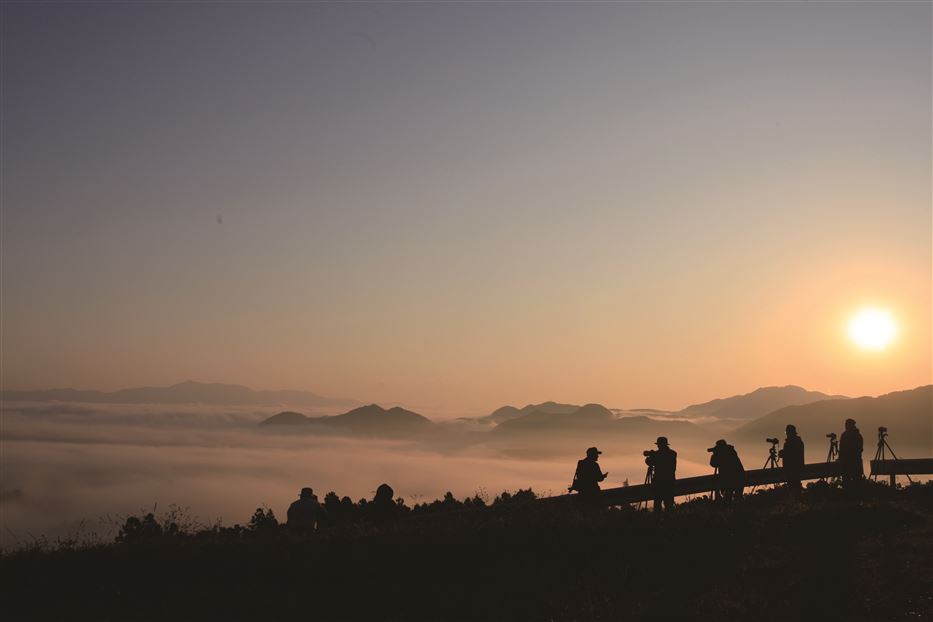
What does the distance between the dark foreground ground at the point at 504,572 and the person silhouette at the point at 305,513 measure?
0.37 meters

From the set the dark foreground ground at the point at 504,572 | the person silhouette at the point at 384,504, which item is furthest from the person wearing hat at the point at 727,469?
the person silhouette at the point at 384,504

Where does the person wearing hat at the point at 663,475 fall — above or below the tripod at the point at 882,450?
below

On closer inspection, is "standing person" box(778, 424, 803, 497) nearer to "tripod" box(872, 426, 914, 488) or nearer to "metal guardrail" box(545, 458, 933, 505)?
"metal guardrail" box(545, 458, 933, 505)

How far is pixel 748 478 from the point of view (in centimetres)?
2364

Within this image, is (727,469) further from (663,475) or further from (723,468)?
(663,475)

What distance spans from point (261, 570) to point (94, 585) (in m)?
2.58

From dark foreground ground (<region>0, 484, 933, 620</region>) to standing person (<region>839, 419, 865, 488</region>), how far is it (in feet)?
17.9

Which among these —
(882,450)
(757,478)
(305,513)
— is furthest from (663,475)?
(882,450)

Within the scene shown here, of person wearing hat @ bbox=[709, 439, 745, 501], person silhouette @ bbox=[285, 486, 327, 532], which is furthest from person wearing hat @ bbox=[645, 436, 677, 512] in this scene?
person silhouette @ bbox=[285, 486, 327, 532]

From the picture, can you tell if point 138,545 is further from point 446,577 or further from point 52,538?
point 446,577

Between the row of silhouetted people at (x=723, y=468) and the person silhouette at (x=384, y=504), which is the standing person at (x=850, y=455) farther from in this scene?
the person silhouette at (x=384, y=504)

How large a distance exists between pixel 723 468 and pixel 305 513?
11.3 meters

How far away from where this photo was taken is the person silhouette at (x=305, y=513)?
1750cm

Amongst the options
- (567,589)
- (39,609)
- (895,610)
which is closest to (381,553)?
(567,589)
